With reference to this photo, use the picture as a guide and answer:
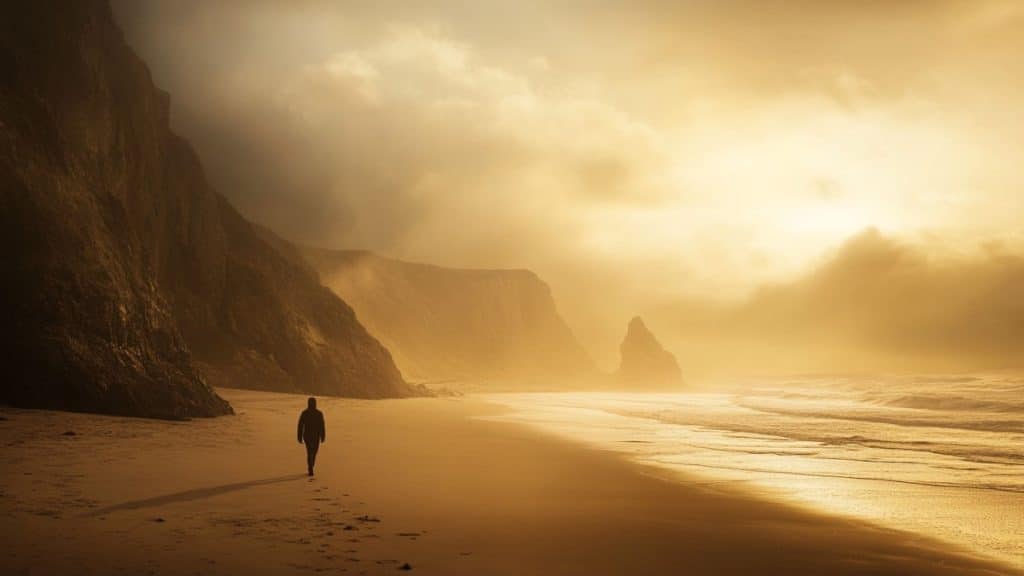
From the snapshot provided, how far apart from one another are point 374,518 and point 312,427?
4424 mm

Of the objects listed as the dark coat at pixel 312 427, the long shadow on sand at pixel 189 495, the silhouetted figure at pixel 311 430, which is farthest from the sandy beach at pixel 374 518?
the dark coat at pixel 312 427

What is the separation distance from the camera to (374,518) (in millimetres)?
8805

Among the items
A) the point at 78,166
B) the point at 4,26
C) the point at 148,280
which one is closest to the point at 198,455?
the point at 148,280

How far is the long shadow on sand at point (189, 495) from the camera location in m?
8.44

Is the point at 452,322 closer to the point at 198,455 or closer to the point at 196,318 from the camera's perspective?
the point at 196,318

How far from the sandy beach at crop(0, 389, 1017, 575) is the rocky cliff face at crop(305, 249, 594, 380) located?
9867cm

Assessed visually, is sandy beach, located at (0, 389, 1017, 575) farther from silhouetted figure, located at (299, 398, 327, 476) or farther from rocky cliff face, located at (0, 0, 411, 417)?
rocky cliff face, located at (0, 0, 411, 417)

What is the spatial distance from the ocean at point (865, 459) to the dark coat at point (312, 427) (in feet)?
27.0

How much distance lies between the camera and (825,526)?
32.4ft

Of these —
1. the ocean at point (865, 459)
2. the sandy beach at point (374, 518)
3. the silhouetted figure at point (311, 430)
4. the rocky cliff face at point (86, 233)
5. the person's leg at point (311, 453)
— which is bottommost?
the ocean at point (865, 459)

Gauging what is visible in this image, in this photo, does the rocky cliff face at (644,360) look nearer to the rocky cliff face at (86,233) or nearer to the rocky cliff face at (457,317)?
the rocky cliff face at (457,317)

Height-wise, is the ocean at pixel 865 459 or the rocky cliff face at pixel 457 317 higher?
the rocky cliff face at pixel 457 317

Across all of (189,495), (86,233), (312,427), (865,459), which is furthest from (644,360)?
(189,495)

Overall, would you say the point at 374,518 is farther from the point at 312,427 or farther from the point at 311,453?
the point at 312,427
